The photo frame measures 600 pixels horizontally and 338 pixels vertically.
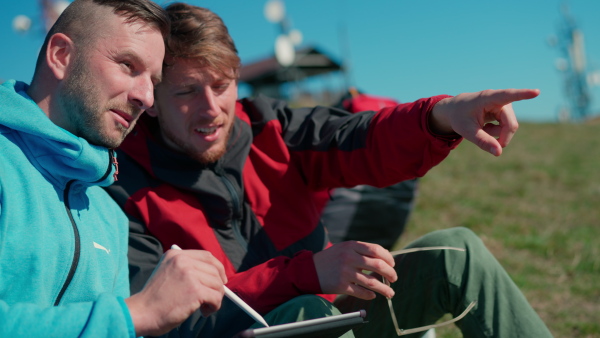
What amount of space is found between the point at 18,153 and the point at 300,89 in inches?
1106

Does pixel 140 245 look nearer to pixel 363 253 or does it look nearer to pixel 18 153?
pixel 18 153

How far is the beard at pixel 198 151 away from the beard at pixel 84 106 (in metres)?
0.56

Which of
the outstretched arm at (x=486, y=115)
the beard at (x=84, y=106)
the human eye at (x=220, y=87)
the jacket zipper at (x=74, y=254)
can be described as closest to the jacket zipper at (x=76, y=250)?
the jacket zipper at (x=74, y=254)

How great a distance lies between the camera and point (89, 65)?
174 cm

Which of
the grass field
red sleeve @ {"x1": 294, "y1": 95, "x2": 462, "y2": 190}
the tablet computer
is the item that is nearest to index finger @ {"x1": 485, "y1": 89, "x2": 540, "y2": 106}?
red sleeve @ {"x1": 294, "y1": 95, "x2": 462, "y2": 190}

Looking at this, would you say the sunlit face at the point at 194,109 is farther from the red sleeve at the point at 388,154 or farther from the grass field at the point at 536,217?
the grass field at the point at 536,217

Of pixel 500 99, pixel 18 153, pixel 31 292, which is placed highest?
pixel 500 99

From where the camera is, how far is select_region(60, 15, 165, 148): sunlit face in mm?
1724

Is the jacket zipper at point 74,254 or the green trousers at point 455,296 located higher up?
the jacket zipper at point 74,254

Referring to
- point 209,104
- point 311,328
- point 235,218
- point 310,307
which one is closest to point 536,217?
point 235,218

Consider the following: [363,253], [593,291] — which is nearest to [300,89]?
[593,291]

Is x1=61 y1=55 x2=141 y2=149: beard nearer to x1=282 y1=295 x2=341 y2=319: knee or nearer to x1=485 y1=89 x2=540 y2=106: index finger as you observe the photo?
x1=282 y1=295 x2=341 y2=319: knee

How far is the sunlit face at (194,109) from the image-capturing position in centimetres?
233

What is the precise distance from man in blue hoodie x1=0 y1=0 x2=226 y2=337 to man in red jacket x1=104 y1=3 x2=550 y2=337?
30cm
